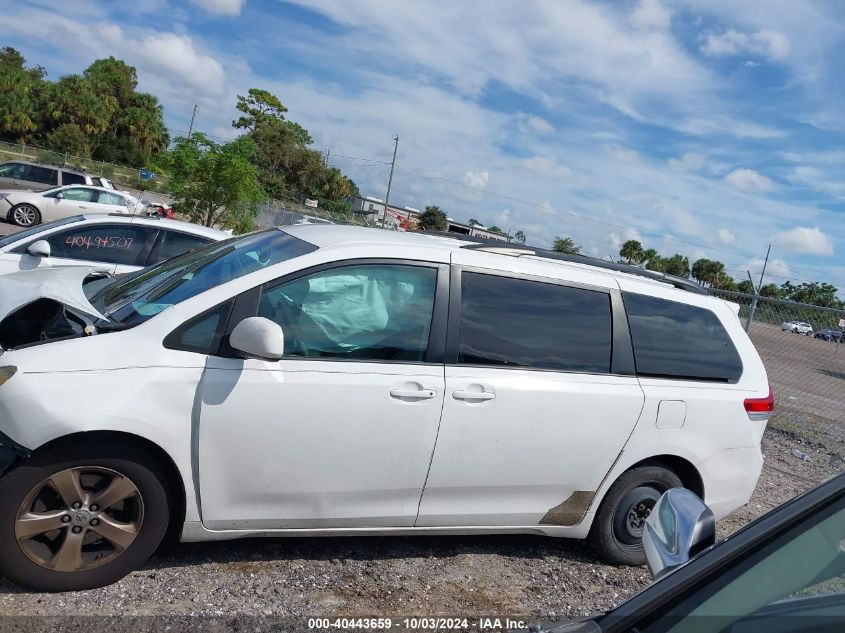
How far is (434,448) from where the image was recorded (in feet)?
12.6

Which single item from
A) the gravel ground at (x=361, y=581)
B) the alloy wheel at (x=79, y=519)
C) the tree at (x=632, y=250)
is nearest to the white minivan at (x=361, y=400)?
the alloy wheel at (x=79, y=519)

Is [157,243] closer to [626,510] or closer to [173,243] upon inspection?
[173,243]

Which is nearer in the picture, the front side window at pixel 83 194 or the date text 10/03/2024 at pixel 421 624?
the date text 10/03/2024 at pixel 421 624

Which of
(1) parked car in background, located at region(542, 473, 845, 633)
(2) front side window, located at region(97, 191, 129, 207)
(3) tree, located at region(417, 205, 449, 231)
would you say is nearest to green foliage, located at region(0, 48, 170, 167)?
(3) tree, located at region(417, 205, 449, 231)

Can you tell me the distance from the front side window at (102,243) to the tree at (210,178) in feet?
20.9

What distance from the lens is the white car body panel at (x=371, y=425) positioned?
330cm

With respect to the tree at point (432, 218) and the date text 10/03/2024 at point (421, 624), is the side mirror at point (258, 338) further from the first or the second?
the tree at point (432, 218)

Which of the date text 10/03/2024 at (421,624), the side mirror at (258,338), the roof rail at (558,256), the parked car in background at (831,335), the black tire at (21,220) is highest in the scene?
the roof rail at (558,256)

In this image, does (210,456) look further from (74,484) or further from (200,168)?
(200,168)

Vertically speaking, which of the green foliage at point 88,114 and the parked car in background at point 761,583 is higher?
the green foliage at point 88,114

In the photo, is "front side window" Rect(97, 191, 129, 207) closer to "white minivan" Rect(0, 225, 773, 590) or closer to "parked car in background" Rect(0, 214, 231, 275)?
"parked car in background" Rect(0, 214, 231, 275)

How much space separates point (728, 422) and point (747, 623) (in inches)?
124

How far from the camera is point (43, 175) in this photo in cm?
2503

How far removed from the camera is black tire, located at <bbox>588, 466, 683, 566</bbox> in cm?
442
